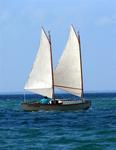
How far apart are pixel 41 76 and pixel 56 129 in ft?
107

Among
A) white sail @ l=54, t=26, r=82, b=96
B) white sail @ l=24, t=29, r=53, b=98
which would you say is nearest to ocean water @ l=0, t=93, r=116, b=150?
white sail @ l=54, t=26, r=82, b=96

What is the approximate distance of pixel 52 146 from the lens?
37.2 meters

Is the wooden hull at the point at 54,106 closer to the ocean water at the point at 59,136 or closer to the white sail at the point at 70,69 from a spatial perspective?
the white sail at the point at 70,69

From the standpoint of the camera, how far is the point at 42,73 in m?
81.4

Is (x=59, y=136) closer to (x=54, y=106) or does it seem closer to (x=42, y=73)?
(x=54, y=106)

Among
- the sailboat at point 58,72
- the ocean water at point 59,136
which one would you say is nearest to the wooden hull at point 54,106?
the sailboat at point 58,72

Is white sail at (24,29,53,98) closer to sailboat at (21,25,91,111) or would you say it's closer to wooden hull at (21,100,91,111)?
sailboat at (21,25,91,111)

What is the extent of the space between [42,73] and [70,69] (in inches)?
135

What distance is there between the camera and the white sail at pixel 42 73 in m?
80.5

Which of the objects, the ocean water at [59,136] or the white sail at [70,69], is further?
the white sail at [70,69]

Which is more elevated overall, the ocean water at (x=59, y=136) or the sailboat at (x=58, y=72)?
the sailboat at (x=58, y=72)

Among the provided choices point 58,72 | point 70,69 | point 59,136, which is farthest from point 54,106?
point 59,136

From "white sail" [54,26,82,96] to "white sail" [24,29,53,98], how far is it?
1.26 meters

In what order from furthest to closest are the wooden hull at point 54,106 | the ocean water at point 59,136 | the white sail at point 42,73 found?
1. the white sail at point 42,73
2. the wooden hull at point 54,106
3. the ocean water at point 59,136
